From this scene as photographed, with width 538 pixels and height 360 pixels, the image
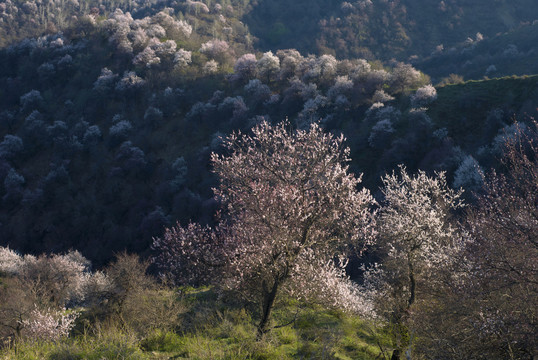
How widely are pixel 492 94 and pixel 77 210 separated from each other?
6104cm

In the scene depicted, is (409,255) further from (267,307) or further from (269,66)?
(269,66)

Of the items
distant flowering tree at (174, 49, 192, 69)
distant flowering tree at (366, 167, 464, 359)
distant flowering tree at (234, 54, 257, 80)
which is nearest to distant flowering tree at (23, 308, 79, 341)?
distant flowering tree at (366, 167, 464, 359)

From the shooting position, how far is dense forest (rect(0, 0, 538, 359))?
9531mm

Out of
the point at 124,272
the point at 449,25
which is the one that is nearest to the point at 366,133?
the point at 124,272

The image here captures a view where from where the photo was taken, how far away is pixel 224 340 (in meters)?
9.74

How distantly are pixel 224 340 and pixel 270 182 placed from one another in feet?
14.8

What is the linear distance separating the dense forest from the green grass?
0.09 meters

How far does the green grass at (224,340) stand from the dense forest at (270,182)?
0.09 metres

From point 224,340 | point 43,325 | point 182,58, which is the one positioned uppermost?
point 182,58

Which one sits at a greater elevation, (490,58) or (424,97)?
(490,58)

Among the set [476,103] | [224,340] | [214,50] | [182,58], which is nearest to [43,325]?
[224,340]

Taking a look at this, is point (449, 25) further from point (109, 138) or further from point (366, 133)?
point (109, 138)

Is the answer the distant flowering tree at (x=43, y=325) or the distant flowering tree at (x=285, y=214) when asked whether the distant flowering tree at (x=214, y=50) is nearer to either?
the distant flowering tree at (x=43, y=325)

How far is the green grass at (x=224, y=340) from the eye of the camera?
7535 mm
